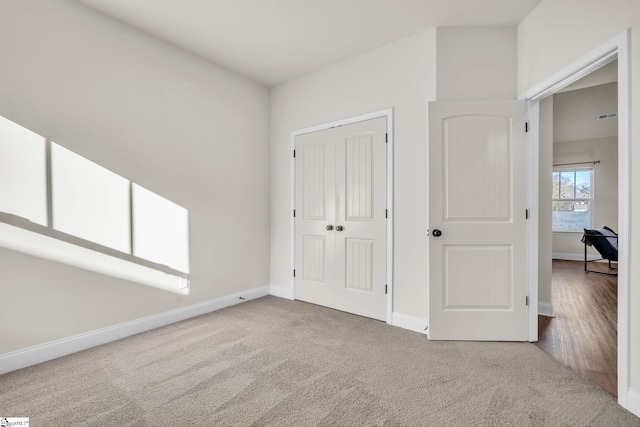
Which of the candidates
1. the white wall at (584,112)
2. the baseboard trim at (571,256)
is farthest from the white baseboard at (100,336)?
the baseboard trim at (571,256)

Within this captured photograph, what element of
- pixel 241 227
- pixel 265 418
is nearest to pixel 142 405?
pixel 265 418

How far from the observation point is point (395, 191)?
311 centimetres

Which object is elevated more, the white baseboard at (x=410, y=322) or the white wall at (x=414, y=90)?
the white wall at (x=414, y=90)

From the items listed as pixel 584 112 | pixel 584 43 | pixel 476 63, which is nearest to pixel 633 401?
pixel 584 43

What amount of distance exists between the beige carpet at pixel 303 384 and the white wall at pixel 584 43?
57cm

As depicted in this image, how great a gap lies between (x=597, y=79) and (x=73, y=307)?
5850 millimetres

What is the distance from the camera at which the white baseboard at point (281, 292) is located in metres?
3.98

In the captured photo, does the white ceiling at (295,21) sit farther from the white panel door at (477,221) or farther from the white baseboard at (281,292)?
the white baseboard at (281,292)

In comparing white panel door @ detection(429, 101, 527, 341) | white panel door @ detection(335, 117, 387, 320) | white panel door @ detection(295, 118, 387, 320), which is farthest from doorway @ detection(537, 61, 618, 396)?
white panel door @ detection(295, 118, 387, 320)

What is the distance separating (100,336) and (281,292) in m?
1.99

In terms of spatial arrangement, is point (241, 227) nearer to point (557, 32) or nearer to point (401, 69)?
point (401, 69)

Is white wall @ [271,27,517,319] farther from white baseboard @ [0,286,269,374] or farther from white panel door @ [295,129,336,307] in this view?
white baseboard @ [0,286,269,374]

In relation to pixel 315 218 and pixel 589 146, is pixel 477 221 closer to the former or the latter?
pixel 315 218

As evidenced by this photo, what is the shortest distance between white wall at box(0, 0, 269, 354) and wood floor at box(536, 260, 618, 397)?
10.5 feet
